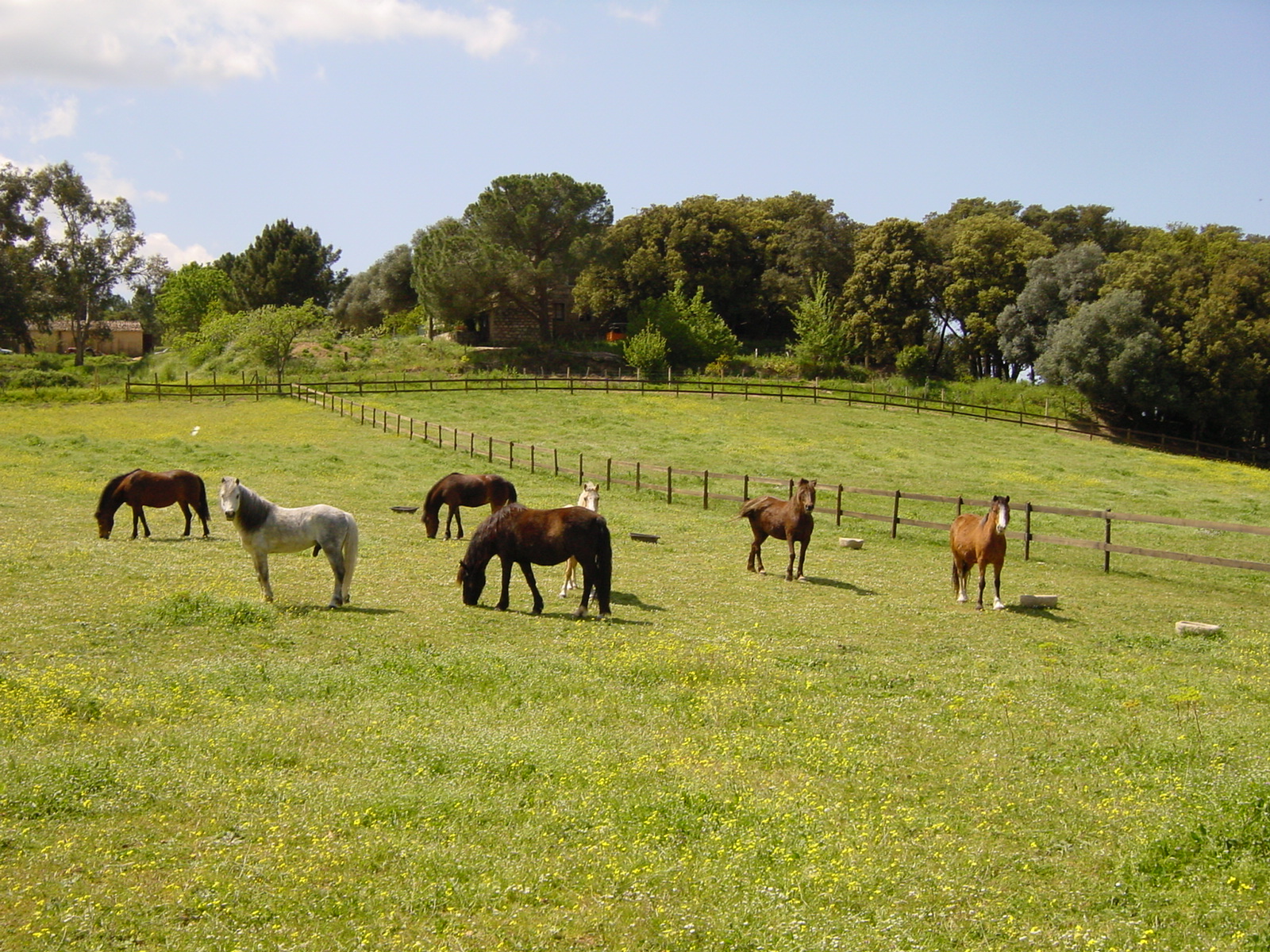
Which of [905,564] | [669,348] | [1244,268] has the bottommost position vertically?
[905,564]

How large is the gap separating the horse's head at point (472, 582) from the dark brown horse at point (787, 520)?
247 inches

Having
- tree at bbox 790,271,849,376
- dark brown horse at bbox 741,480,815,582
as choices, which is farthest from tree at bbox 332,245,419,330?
dark brown horse at bbox 741,480,815,582

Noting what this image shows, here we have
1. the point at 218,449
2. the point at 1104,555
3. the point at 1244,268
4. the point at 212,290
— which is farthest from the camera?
the point at 212,290

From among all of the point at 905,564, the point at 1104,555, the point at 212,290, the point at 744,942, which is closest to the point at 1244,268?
the point at 1104,555

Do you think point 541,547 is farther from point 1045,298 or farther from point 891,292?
point 891,292

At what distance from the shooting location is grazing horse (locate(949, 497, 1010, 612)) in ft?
53.6

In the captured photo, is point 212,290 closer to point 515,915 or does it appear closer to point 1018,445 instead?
point 1018,445

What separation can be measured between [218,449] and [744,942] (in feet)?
114

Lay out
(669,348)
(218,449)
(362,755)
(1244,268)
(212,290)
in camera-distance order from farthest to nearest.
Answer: (212,290), (669,348), (1244,268), (218,449), (362,755)

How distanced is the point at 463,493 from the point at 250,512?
8.96 meters

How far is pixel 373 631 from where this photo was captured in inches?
519

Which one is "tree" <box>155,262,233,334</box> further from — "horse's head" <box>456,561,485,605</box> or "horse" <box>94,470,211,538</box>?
"horse's head" <box>456,561,485,605</box>

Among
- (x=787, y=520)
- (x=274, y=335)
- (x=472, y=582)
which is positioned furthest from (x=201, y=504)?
(x=274, y=335)

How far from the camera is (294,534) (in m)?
14.5
